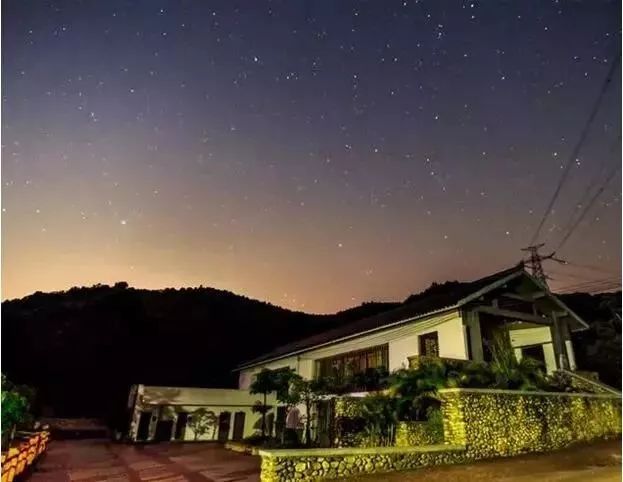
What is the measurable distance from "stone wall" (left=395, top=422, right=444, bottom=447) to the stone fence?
0.07 meters

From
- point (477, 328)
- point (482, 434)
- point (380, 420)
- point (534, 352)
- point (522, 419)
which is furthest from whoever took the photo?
point (534, 352)

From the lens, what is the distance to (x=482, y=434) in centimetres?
776

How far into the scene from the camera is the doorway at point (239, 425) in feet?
64.8

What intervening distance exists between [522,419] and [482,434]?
44.9 inches

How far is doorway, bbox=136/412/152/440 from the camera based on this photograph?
60.4ft

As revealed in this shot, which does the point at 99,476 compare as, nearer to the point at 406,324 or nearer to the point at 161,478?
the point at 161,478

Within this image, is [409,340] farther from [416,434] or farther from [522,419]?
A: [522,419]

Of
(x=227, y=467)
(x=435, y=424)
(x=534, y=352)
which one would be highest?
(x=534, y=352)

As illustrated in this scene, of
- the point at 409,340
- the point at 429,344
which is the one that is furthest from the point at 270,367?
the point at 429,344

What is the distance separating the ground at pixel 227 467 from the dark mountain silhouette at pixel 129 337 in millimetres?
9120

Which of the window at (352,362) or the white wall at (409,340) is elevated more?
the white wall at (409,340)

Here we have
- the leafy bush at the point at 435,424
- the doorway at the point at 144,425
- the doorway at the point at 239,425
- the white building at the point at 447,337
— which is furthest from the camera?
the doorway at the point at 239,425

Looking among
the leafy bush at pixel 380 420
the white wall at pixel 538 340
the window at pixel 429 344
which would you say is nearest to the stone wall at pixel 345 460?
the leafy bush at pixel 380 420

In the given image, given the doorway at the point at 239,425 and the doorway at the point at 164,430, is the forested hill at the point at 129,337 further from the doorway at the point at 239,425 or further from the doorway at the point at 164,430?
the doorway at the point at 239,425
